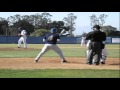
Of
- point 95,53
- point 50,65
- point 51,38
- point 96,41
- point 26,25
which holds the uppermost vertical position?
point 26,25

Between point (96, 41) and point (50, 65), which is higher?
point (96, 41)

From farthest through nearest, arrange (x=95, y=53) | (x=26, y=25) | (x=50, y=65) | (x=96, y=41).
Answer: (x=26, y=25), (x=95, y=53), (x=96, y=41), (x=50, y=65)

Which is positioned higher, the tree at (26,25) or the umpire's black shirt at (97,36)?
the tree at (26,25)

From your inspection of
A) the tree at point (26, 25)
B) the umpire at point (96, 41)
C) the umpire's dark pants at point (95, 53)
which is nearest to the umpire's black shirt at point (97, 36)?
the umpire at point (96, 41)

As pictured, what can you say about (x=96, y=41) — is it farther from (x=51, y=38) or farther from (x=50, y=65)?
(x=50, y=65)

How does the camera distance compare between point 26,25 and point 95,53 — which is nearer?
point 95,53

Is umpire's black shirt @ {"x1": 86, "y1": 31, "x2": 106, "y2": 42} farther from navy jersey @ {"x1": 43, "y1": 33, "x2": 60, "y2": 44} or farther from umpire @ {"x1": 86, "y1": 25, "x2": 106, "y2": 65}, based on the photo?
navy jersey @ {"x1": 43, "y1": 33, "x2": 60, "y2": 44}

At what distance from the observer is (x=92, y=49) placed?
11961mm

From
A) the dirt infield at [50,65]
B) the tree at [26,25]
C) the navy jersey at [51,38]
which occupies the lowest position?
the dirt infield at [50,65]

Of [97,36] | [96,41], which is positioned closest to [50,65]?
[96,41]

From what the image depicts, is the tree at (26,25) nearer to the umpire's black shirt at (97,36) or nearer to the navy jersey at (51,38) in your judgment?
the navy jersey at (51,38)
